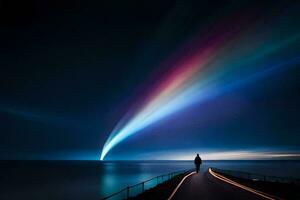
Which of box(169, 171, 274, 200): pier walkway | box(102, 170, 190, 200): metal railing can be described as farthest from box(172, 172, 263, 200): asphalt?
box(102, 170, 190, 200): metal railing

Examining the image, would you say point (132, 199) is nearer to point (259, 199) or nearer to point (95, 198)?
point (259, 199)

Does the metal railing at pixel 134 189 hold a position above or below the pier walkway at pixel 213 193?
above

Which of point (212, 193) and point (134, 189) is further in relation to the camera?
point (134, 189)

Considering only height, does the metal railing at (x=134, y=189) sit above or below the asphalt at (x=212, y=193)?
above

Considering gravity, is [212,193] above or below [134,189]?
below

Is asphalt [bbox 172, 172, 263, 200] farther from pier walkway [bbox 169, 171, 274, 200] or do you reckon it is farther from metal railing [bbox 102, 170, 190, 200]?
metal railing [bbox 102, 170, 190, 200]

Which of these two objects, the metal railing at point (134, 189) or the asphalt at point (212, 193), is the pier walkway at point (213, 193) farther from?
the metal railing at point (134, 189)

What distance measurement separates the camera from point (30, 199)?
6600cm

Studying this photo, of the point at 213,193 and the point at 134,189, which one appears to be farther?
the point at 134,189

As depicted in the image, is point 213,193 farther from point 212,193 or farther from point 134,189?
point 134,189

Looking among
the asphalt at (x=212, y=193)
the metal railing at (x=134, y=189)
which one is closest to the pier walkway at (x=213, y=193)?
the asphalt at (x=212, y=193)

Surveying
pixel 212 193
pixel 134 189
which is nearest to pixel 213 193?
pixel 212 193

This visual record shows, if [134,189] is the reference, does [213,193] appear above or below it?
below

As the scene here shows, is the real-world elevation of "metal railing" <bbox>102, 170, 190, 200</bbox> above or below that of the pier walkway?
above
